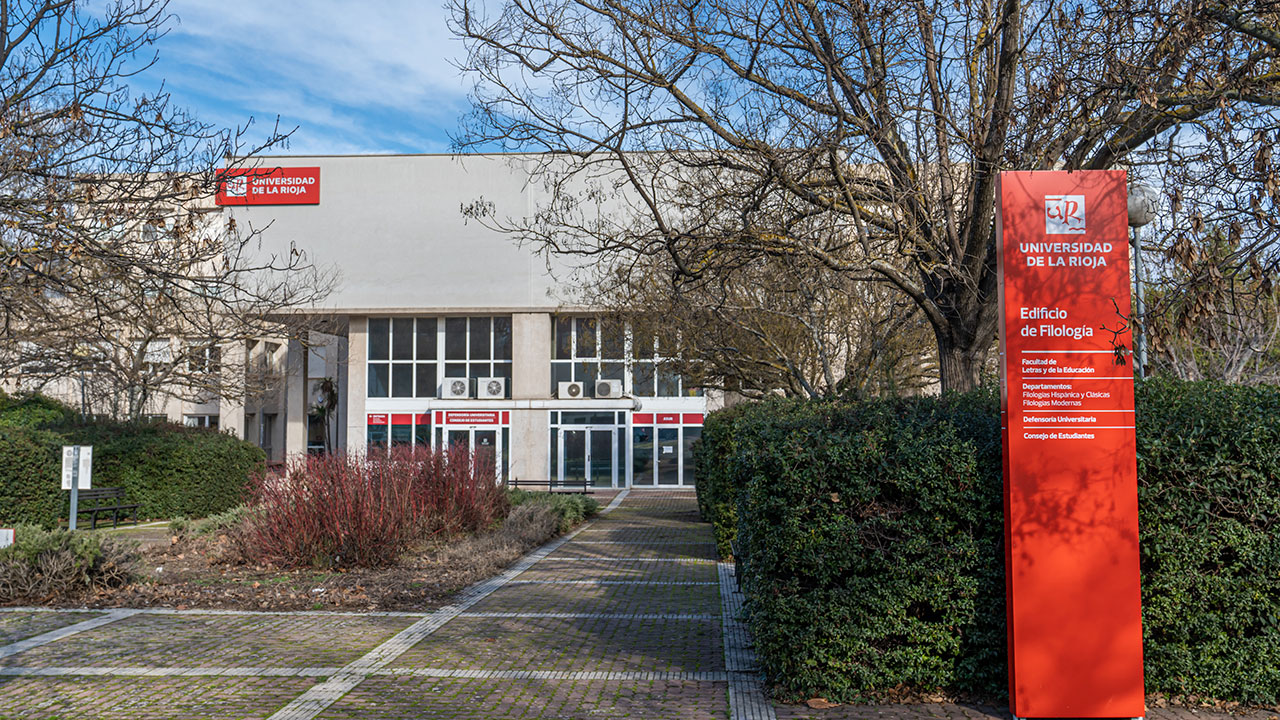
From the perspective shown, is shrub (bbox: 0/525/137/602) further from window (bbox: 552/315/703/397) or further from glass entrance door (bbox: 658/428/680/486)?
glass entrance door (bbox: 658/428/680/486)

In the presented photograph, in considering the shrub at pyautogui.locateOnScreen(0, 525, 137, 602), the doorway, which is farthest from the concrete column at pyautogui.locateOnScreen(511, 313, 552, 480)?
the shrub at pyautogui.locateOnScreen(0, 525, 137, 602)

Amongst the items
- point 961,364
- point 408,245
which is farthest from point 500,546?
point 408,245

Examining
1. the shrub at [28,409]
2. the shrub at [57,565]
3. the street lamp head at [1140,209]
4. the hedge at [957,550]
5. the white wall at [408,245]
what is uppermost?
the white wall at [408,245]

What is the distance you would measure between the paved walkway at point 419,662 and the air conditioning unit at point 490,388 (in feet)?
91.2

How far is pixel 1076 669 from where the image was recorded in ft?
19.0

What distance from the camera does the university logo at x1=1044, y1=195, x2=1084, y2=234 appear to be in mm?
5988

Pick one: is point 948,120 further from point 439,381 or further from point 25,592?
point 439,381

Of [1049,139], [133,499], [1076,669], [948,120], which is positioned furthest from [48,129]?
[133,499]

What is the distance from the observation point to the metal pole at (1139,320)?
5234mm

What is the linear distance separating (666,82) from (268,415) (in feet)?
137

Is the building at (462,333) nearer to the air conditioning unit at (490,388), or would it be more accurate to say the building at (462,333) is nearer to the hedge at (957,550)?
the air conditioning unit at (490,388)

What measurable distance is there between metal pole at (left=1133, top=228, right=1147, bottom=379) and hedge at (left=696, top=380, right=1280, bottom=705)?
2.52ft

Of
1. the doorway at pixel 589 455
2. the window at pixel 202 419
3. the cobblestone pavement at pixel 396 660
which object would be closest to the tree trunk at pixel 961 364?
the cobblestone pavement at pixel 396 660

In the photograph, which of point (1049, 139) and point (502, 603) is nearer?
point (1049, 139)
